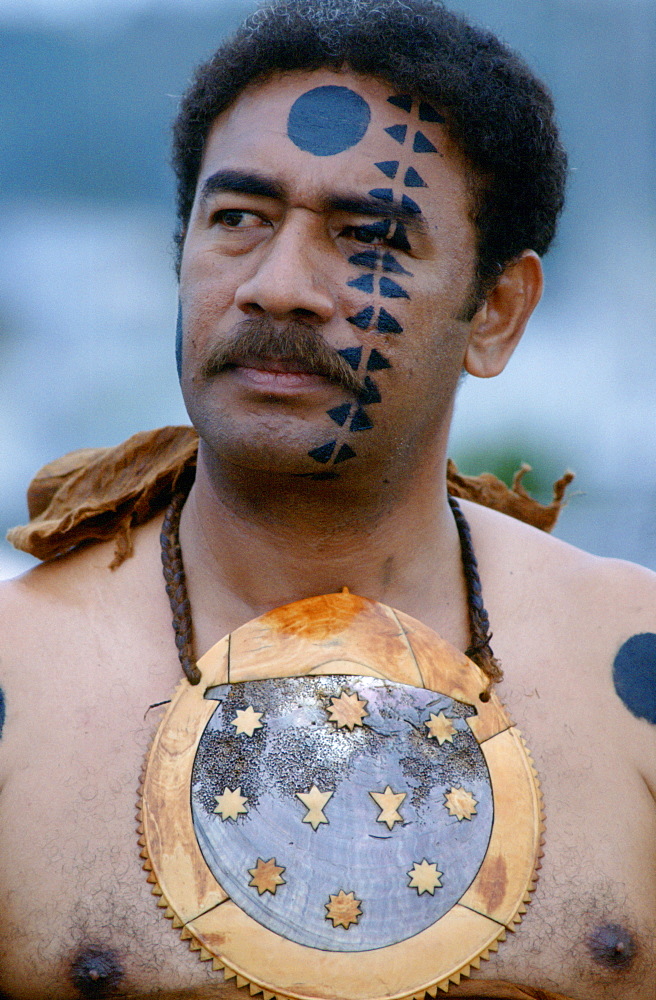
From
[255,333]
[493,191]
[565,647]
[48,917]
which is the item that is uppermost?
[493,191]

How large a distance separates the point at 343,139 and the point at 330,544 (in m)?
0.97

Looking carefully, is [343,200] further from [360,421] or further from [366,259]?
[360,421]

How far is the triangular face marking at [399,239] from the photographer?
2572 millimetres

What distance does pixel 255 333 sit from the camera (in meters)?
2.46

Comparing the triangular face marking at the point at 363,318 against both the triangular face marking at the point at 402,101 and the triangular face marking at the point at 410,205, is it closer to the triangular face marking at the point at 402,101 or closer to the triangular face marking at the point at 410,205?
the triangular face marking at the point at 410,205

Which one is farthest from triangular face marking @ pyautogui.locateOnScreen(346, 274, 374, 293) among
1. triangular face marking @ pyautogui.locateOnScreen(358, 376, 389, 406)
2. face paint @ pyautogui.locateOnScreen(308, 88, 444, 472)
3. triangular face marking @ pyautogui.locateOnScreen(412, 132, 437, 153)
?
triangular face marking @ pyautogui.locateOnScreen(412, 132, 437, 153)

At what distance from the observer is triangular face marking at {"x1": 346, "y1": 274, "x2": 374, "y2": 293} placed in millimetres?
2520

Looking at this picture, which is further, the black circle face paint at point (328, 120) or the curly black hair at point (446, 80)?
the curly black hair at point (446, 80)

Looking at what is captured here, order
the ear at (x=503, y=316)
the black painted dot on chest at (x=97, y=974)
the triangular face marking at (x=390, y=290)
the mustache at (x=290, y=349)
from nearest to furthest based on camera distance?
the black painted dot on chest at (x=97, y=974)
the mustache at (x=290, y=349)
the triangular face marking at (x=390, y=290)
the ear at (x=503, y=316)

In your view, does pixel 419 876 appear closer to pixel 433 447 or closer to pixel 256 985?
pixel 256 985

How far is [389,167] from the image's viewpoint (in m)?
2.58

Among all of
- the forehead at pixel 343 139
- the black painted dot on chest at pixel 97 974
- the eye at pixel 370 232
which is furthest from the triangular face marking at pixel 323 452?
the black painted dot on chest at pixel 97 974

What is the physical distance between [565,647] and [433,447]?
0.61m

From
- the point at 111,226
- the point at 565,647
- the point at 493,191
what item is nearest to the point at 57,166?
the point at 111,226
